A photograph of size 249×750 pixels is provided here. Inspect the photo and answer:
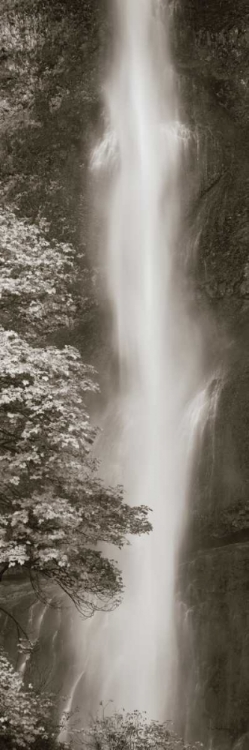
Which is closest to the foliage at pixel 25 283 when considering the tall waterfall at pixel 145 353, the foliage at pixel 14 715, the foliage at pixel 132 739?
the foliage at pixel 14 715

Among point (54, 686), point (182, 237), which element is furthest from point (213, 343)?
point (54, 686)

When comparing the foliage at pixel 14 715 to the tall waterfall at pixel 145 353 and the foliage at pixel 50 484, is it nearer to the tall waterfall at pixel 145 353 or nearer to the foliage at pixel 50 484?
the foliage at pixel 50 484

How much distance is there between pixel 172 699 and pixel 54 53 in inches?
784

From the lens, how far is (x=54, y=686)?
541 inches

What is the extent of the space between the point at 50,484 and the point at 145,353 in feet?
31.7

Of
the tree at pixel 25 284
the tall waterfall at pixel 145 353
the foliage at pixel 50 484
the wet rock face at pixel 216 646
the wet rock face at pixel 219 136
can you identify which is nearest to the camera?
the foliage at pixel 50 484

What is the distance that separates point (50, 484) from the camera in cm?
944

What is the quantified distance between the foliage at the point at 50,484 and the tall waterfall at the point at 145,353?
4.28 metres

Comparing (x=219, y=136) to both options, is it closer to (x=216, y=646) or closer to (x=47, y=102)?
(x=47, y=102)

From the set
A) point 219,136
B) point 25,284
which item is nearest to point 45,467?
point 25,284

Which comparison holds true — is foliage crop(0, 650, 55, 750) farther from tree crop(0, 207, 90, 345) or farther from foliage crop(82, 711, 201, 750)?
tree crop(0, 207, 90, 345)

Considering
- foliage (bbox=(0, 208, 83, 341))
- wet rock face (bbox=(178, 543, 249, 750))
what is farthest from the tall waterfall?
foliage (bbox=(0, 208, 83, 341))

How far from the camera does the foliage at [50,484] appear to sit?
8602mm

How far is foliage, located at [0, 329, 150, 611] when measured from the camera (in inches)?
339
